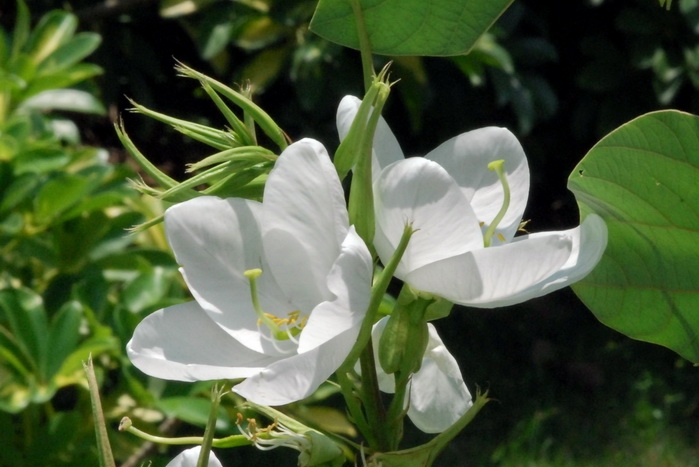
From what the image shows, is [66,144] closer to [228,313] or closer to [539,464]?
[539,464]

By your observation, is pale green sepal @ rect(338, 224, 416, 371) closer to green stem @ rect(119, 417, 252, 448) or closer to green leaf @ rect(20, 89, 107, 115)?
green stem @ rect(119, 417, 252, 448)

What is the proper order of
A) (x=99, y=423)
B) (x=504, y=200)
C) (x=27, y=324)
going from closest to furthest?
(x=99, y=423) → (x=504, y=200) → (x=27, y=324)

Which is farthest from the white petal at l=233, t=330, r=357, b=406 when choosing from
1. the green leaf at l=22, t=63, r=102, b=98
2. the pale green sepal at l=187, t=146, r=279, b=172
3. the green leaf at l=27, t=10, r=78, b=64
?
the green leaf at l=27, t=10, r=78, b=64

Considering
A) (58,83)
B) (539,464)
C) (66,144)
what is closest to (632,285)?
(58,83)

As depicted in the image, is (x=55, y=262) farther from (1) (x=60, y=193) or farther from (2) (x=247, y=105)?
(2) (x=247, y=105)

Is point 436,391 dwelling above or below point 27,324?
above

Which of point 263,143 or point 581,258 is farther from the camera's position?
point 263,143

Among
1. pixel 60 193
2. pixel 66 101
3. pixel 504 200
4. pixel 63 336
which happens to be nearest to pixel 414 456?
pixel 504 200
